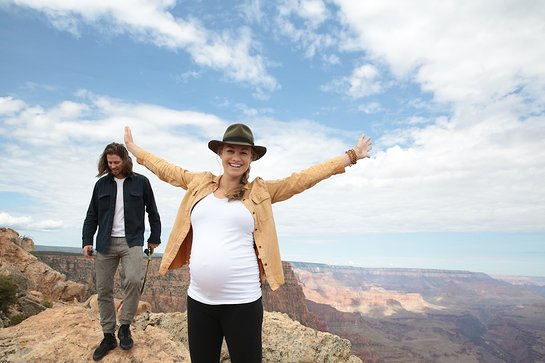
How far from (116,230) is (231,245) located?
2460 millimetres

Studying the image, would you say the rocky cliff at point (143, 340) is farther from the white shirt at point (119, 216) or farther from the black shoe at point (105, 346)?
the white shirt at point (119, 216)

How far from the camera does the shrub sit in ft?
48.5

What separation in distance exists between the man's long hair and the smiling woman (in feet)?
6.57

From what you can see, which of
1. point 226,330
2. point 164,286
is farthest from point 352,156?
point 164,286

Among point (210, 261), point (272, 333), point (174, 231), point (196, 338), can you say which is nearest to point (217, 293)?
point (210, 261)

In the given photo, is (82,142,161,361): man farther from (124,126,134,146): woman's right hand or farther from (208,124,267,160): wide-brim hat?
(208,124,267,160): wide-brim hat

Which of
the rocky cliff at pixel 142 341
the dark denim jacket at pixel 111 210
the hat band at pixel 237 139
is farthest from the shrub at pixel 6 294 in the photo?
the hat band at pixel 237 139

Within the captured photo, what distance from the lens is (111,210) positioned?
4.48m

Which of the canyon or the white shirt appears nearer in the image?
the white shirt

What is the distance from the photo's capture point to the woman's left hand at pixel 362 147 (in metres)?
3.07

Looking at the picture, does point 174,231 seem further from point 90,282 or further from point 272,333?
point 90,282

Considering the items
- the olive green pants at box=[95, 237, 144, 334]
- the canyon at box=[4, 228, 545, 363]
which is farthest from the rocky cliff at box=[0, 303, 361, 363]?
the canyon at box=[4, 228, 545, 363]

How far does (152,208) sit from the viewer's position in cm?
482

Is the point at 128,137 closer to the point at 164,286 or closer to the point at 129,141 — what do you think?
the point at 129,141
